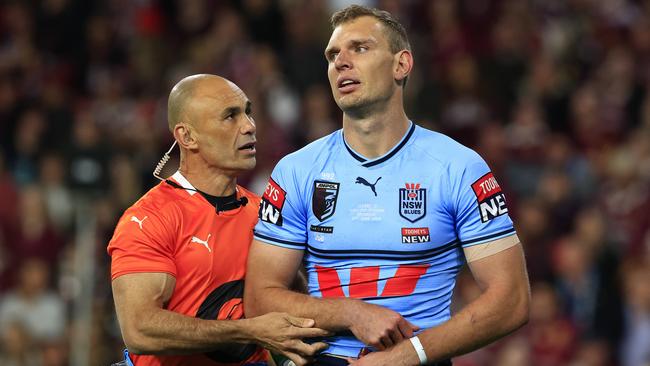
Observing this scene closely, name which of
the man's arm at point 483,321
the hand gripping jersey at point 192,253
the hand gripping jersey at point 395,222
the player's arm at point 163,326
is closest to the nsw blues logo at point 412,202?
the hand gripping jersey at point 395,222

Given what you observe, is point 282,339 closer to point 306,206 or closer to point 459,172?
point 306,206

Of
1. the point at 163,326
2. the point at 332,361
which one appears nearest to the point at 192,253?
the point at 163,326

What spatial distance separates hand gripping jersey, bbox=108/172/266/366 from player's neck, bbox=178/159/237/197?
0.28ft

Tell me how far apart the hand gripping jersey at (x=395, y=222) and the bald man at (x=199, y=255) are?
1.05ft

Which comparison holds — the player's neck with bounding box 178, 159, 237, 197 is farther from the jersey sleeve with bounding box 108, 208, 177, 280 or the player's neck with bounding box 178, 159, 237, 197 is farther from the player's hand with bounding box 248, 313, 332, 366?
the player's hand with bounding box 248, 313, 332, 366

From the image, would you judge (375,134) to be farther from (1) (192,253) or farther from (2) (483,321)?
(1) (192,253)

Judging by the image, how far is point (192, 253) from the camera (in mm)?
5711

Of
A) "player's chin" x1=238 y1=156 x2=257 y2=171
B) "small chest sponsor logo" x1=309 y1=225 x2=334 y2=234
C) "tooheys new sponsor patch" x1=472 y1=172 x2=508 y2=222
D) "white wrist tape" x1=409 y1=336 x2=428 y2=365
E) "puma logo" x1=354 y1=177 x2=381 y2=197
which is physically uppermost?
"player's chin" x1=238 y1=156 x2=257 y2=171

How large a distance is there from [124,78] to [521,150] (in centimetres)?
488

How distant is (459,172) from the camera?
518 centimetres

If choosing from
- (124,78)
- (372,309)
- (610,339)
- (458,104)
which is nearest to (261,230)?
(372,309)

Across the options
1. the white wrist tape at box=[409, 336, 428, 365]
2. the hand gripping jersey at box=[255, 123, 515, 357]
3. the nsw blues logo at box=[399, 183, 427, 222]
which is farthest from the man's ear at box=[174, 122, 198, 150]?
the white wrist tape at box=[409, 336, 428, 365]

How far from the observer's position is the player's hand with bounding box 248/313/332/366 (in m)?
5.16

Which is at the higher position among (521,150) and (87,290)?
(521,150)
